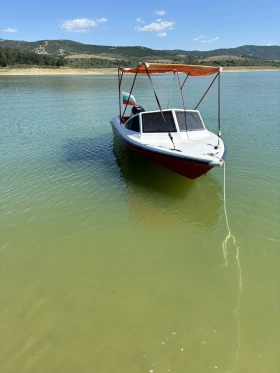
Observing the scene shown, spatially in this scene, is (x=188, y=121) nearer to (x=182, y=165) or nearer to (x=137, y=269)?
(x=182, y=165)

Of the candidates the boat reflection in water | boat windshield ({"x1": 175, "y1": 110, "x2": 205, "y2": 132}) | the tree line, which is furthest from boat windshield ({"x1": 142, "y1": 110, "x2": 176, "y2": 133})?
the tree line

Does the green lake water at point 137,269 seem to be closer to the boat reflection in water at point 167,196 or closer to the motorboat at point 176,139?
the boat reflection in water at point 167,196

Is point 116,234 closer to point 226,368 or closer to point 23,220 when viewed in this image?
point 23,220

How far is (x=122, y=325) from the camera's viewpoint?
4488mm

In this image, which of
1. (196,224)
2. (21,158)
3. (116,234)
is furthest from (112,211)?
(21,158)

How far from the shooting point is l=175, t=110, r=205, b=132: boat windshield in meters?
10.2

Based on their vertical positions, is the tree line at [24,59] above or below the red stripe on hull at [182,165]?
above

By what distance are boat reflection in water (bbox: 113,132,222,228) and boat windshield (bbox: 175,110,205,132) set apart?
1.84 metres

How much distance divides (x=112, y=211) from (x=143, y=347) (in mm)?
4179

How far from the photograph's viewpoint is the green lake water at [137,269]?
411 centimetres

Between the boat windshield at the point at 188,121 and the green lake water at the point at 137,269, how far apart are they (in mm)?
1807

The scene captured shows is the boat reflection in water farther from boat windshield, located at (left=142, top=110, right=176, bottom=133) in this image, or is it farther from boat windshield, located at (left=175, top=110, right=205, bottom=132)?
boat windshield, located at (left=175, top=110, right=205, bottom=132)

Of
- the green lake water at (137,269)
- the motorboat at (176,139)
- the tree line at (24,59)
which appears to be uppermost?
the tree line at (24,59)

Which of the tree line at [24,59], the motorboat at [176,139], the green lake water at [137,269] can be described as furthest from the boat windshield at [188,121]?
the tree line at [24,59]
